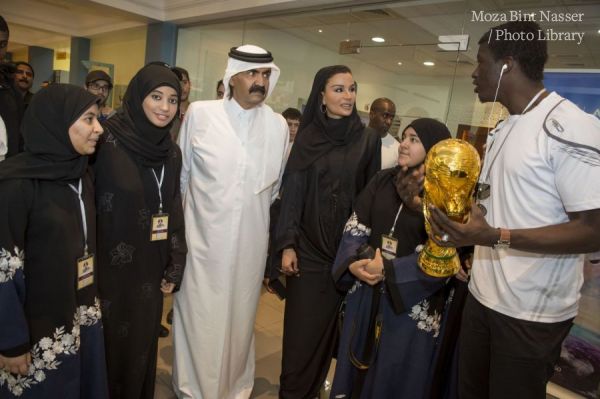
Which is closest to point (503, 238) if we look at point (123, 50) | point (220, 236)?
point (220, 236)

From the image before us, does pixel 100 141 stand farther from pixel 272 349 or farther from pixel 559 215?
pixel 272 349

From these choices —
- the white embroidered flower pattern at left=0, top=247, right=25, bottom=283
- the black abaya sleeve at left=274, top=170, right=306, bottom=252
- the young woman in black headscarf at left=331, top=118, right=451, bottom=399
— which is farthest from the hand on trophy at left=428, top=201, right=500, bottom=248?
the white embroidered flower pattern at left=0, top=247, right=25, bottom=283

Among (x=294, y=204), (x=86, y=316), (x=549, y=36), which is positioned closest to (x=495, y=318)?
(x=294, y=204)

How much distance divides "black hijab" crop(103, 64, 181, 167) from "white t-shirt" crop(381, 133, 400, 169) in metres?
1.84

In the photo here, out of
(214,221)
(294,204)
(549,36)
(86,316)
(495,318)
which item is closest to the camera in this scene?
(495,318)

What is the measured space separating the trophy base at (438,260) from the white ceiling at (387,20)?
8.77ft

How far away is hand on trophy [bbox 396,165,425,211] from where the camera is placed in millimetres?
1728

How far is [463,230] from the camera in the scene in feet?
3.73

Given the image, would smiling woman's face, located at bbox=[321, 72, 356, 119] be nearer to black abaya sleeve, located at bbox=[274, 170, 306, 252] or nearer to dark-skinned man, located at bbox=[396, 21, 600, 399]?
black abaya sleeve, located at bbox=[274, 170, 306, 252]

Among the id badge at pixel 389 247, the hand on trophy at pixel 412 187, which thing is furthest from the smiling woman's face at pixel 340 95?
the id badge at pixel 389 247

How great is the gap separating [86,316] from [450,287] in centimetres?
154

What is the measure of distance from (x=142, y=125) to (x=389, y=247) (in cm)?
121

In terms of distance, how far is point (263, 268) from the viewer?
224 cm

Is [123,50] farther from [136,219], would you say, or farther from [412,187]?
[412,187]
